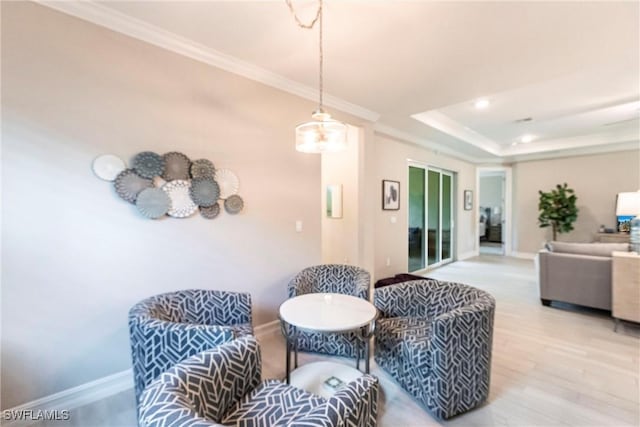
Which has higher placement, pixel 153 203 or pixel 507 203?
pixel 507 203

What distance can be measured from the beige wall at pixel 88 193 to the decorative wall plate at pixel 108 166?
43mm

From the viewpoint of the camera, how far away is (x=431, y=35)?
2.27 metres

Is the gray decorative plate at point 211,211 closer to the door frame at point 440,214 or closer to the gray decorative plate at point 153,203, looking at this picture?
the gray decorative plate at point 153,203

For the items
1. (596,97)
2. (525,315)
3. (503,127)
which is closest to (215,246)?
(525,315)

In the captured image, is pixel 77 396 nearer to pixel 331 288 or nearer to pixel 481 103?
pixel 331 288

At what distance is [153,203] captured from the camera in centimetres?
227

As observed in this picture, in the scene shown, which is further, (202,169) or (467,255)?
(467,255)

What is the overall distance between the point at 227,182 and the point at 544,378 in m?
3.14

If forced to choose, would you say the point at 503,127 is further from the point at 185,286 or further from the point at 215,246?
the point at 185,286

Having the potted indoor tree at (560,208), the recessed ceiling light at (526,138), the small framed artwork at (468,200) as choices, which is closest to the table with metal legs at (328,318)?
the recessed ceiling light at (526,138)

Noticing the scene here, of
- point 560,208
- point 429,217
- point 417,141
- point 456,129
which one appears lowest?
point 429,217

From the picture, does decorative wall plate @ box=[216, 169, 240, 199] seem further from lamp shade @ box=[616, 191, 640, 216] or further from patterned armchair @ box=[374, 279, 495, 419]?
lamp shade @ box=[616, 191, 640, 216]

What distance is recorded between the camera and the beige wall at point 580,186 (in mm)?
6176

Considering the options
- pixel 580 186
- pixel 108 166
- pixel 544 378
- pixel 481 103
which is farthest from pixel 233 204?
pixel 580 186
